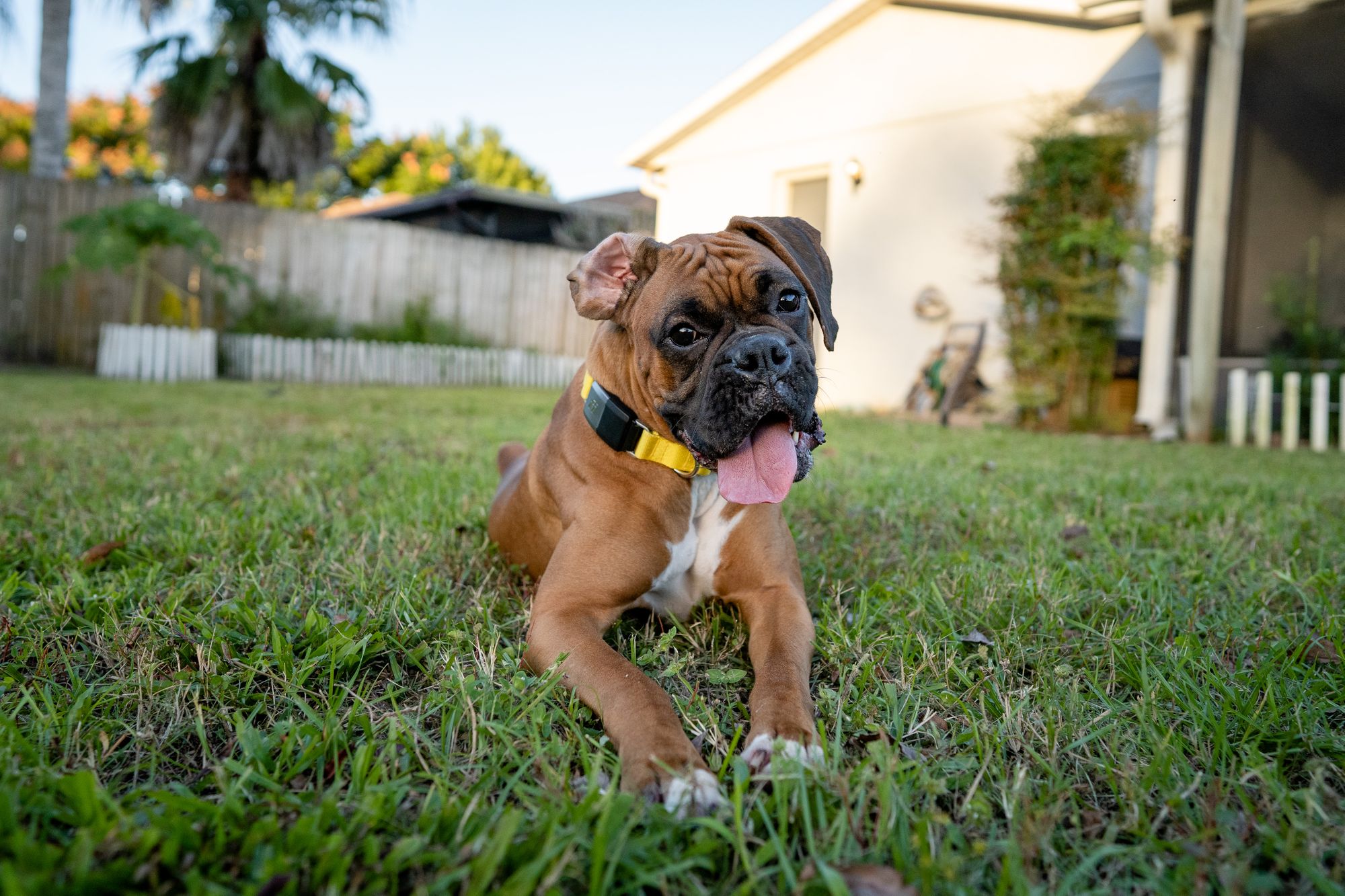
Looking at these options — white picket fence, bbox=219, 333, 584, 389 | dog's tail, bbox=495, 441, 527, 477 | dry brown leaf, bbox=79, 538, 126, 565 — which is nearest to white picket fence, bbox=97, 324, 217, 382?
white picket fence, bbox=219, 333, 584, 389

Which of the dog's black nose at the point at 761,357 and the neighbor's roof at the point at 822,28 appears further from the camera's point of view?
the neighbor's roof at the point at 822,28

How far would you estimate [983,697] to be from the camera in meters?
1.82

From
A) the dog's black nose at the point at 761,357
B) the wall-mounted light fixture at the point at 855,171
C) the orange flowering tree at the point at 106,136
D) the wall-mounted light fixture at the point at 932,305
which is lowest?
the dog's black nose at the point at 761,357

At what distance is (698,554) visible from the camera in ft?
7.82

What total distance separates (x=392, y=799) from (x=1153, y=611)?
7.04ft

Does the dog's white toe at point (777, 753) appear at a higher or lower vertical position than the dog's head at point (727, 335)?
lower

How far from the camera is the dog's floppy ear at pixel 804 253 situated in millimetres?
2451

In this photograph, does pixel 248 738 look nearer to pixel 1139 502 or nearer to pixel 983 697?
pixel 983 697

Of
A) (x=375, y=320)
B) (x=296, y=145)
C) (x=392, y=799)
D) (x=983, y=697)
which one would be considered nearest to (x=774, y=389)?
(x=983, y=697)

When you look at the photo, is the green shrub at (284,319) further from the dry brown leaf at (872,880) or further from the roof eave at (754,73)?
the dry brown leaf at (872,880)

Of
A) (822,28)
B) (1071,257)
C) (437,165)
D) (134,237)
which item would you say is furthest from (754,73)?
(437,165)

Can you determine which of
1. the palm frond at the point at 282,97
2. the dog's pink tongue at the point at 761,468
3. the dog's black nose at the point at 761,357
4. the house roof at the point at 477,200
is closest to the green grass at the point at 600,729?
the dog's pink tongue at the point at 761,468

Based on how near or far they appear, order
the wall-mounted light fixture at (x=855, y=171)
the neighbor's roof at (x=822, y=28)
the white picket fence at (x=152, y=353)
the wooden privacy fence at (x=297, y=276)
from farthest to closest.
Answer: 1. the wooden privacy fence at (x=297, y=276)
2. the wall-mounted light fixture at (x=855, y=171)
3. the white picket fence at (x=152, y=353)
4. the neighbor's roof at (x=822, y=28)

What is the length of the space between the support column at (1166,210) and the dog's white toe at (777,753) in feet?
26.9
